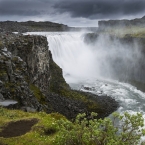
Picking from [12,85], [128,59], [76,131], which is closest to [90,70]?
[128,59]

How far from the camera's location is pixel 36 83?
59.6 meters

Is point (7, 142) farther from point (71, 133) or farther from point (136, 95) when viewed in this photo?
point (136, 95)

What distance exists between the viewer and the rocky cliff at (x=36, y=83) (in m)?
38.9

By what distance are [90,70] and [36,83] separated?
182 feet

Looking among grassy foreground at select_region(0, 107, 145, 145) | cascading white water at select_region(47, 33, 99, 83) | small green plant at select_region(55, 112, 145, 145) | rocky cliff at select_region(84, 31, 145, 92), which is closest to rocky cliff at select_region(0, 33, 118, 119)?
grassy foreground at select_region(0, 107, 145, 145)

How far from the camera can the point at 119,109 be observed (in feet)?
201

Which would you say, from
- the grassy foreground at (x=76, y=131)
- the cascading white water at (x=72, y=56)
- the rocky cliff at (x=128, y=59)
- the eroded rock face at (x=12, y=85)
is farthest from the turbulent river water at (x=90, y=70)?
the grassy foreground at (x=76, y=131)

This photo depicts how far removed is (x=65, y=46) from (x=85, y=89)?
36.5m

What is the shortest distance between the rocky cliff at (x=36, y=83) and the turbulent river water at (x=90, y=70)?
708cm

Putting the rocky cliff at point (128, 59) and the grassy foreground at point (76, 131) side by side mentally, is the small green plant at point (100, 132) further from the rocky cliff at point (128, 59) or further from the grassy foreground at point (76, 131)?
the rocky cliff at point (128, 59)

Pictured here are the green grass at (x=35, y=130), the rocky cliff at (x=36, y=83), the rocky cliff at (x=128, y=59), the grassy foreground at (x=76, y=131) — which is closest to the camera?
the grassy foreground at (x=76, y=131)

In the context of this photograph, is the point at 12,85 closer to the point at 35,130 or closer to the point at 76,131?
the point at 35,130

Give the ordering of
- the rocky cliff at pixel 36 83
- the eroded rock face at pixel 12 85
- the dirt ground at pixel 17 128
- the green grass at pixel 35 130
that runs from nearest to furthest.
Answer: the green grass at pixel 35 130 → the dirt ground at pixel 17 128 → the eroded rock face at pixel 12 85 → the rocky cliff at pixel 36 83

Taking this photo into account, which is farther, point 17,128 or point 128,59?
point 128,59
